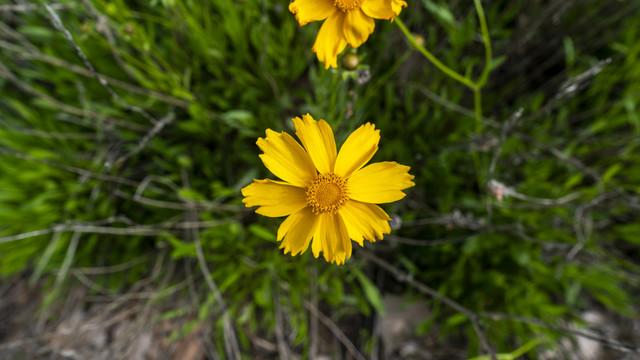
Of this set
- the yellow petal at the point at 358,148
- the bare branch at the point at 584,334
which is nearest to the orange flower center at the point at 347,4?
the yellow petal at the point at 358,148

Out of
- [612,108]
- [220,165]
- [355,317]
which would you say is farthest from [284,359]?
[612,108]

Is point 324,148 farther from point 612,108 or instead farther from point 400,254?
point 612,108

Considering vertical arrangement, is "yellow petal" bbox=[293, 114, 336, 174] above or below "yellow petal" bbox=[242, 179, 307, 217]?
above

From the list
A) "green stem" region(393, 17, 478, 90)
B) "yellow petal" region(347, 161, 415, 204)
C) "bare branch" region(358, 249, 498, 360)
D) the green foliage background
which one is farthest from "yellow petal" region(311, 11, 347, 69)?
"bare branch" region(358, 249, 498, 360)

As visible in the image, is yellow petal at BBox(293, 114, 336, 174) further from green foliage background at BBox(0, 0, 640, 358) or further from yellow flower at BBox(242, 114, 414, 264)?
green foliage background at BBox(0, 0, 640, 358)

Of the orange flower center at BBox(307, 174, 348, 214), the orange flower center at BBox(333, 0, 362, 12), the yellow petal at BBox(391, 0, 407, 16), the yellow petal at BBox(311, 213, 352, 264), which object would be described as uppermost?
the orange flower center at BBox(333, 0, 362, 12)

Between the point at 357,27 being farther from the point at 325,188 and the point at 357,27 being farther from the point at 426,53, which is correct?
the point at 325,188

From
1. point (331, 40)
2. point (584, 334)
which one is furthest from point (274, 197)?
point (584, 334)
